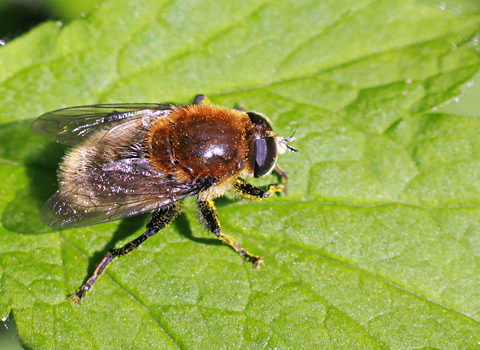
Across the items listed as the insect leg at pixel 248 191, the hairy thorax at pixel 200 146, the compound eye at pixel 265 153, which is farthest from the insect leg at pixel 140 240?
the compound eye at pixel 265 153

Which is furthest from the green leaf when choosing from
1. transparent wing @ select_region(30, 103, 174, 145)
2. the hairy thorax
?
the hairy thorax

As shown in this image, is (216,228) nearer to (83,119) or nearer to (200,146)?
(200,146)

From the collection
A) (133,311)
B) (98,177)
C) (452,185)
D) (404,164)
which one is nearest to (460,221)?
(452,185)

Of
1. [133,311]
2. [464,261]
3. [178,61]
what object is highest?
[178,61]

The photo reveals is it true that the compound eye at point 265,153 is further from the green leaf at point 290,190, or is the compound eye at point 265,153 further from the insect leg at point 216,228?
the insect leg at point 216,228

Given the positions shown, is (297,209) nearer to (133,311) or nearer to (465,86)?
(133,311)

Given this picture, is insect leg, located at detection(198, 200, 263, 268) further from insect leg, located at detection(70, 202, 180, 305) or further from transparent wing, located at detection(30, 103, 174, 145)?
transparent wing, located at detection(30, 103, 174, 145)

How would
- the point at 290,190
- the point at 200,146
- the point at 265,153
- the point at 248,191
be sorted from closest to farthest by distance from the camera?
the point at 200,146
the point at 265,153
the point at 248,191
the point at 290,190

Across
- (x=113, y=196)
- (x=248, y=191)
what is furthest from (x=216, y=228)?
(x=113, y=196)
